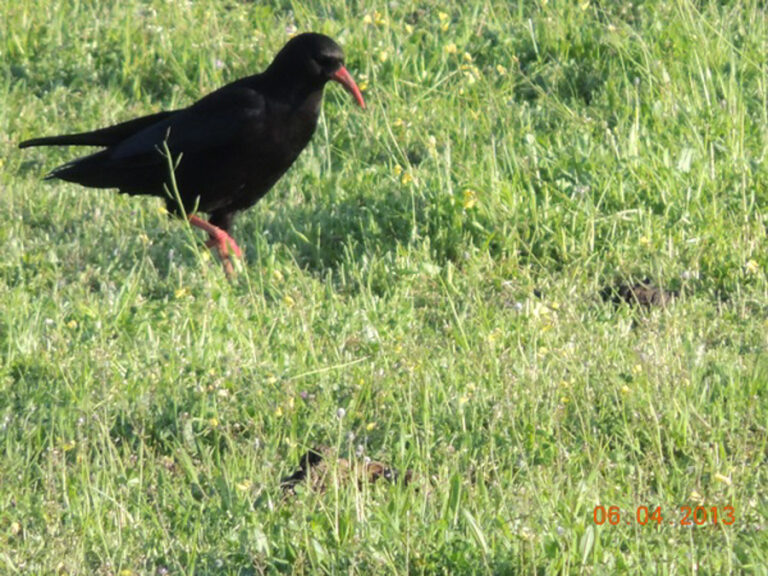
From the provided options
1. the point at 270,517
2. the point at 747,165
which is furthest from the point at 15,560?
the point at 747,165

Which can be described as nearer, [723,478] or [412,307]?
[723,478]

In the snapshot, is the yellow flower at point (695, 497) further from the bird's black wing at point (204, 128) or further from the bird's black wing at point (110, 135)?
the bird's black wing at point (110, 135)

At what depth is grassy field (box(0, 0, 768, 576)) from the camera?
3580 millimetres

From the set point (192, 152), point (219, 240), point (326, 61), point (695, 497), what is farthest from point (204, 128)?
point (695, 497)

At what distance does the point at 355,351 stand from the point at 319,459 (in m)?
0.81

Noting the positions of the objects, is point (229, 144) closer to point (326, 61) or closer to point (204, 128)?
point (204, 128)

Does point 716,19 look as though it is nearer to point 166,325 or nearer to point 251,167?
point 251,167

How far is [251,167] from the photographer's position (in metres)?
5.96

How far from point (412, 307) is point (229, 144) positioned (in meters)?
1.27

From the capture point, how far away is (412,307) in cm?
519

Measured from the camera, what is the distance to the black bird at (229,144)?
5.96 metres

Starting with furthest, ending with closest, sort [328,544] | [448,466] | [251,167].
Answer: [251,167], [448,466], [328,544]

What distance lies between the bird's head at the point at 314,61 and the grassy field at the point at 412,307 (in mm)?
522

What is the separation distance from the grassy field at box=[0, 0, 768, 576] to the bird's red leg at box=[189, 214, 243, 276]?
0.26ft
